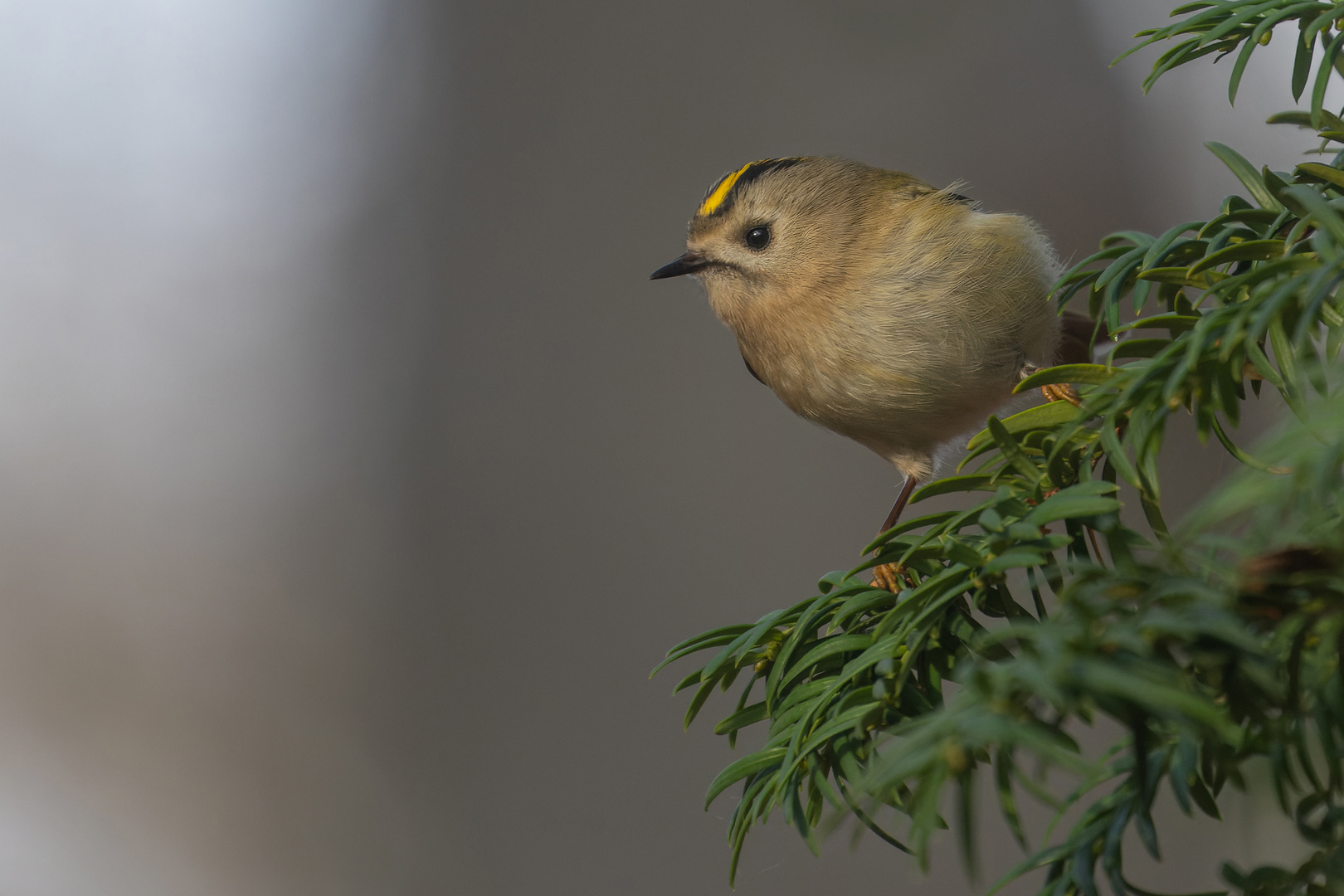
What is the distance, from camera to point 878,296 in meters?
0.81

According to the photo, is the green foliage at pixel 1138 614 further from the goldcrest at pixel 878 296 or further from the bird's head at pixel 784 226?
the bird's head at pixel 784 226

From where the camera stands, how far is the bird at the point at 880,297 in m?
0.79

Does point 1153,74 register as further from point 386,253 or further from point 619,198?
point 386,253

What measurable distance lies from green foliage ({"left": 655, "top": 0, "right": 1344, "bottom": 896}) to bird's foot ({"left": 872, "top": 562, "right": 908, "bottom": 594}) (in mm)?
17

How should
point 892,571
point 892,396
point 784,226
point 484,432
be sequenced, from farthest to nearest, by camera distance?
point 484,432
point 784,226
point 892,396
point 892,571

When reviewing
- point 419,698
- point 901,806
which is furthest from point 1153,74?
point 419,698

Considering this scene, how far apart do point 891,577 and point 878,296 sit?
1.14 ft

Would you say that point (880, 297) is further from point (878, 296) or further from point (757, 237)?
point (757, 237)

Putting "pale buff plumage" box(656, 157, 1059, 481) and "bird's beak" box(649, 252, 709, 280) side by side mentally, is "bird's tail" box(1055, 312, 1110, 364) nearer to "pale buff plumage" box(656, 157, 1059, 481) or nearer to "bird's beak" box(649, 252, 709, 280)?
"pale buff plumage" box(656, 157, 1059, 481)

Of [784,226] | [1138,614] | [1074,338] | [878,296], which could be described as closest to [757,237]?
[784,226]

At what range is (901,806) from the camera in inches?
10.1

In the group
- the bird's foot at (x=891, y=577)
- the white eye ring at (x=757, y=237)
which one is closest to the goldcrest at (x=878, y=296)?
the white eye ring at (x=757, y=237)

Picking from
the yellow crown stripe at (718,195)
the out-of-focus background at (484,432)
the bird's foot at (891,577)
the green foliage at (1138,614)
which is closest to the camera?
the green foliage at (1138,614)

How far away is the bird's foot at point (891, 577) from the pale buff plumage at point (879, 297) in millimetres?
189
